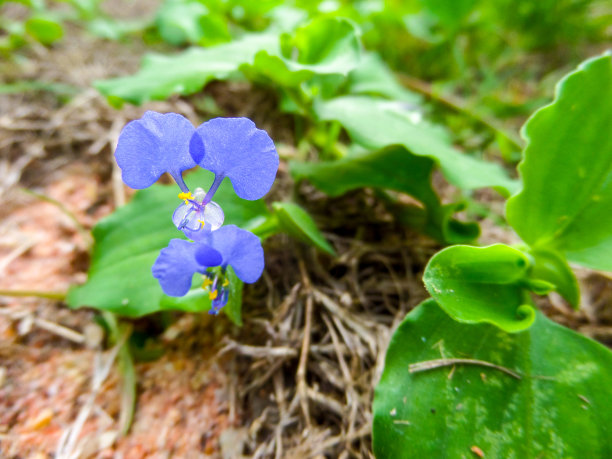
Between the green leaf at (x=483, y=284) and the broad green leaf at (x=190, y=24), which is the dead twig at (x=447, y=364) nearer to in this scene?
the green leaf at (x=483, y=284)

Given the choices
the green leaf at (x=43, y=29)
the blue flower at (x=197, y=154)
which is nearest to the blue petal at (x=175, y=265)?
the blue flower at (x=197, y=154)

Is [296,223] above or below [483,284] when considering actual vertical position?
above

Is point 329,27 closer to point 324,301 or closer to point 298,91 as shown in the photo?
point 298,91

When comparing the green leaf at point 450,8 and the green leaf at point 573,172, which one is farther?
the green leaf at point 450,8

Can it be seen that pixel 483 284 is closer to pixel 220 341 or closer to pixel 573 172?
pixel 573 172

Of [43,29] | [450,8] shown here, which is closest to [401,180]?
[450,8]

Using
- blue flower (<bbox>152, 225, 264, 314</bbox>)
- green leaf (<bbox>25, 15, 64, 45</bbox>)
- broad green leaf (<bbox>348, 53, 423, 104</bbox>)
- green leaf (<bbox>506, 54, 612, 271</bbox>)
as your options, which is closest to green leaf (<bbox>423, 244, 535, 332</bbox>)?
green leaf (<bbox>506, 54, 612, 271</bbox>)
